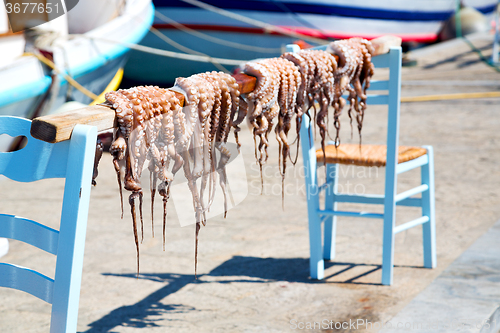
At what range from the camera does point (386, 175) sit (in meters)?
2.83

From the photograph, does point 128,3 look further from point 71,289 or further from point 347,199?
point 71,289

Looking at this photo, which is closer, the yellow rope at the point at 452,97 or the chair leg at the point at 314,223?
the chair leg at the point at 314,223

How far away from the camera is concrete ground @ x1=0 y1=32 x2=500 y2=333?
260 centimetres

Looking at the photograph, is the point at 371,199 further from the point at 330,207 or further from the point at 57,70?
the point at 57,70

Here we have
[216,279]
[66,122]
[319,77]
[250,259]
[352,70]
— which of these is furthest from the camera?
[250,259]

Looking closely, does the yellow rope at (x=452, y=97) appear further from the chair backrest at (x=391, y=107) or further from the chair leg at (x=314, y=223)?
the chair leg at (x=314, y=223)

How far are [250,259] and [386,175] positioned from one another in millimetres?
988

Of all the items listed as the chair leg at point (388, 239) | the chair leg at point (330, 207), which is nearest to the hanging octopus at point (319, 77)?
the chair leg at point (388, 239)

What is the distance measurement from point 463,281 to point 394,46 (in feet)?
4.14

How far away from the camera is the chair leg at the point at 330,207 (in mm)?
3164

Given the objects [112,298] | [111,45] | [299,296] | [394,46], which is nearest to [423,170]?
[394,46]

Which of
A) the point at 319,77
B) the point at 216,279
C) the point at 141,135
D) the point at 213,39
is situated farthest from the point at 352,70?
the point at 213,39

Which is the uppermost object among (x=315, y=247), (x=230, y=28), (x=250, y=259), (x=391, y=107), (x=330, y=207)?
(x=230, y=28)

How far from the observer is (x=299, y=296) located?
279cm
